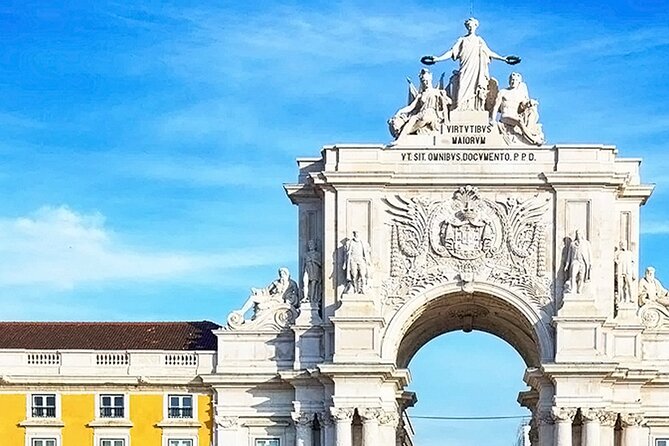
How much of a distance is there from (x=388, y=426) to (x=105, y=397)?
10185mm

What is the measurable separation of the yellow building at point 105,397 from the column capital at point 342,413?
4998 mm

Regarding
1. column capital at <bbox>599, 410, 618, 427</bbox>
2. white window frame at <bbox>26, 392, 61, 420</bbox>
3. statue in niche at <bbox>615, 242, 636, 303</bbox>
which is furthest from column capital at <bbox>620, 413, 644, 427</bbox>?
white window frame at <bbox>26, 392, 61, 420</bbox>

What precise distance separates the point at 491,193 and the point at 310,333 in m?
8.02

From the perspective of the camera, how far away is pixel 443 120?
2569 inches

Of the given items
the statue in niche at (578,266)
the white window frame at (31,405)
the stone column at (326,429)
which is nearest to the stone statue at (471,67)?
the statue in niche at (578,266)

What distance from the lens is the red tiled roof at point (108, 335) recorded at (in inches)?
2640

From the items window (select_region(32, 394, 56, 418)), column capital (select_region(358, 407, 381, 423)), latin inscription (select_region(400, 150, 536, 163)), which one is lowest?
column capital (select_region(358, 407, 381, 423))

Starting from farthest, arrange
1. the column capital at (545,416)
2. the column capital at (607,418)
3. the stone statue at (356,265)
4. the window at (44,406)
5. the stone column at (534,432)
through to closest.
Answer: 1. the stone column at (534,432)
2. the window at (44,406)
3. the stone statue at (356,265)
4. the column capital at (545,416)
5. the column capital at (607,418)

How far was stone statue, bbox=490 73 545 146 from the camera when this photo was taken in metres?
64.7

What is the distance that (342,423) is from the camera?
206 ft

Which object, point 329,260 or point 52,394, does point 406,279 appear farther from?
point 52,394

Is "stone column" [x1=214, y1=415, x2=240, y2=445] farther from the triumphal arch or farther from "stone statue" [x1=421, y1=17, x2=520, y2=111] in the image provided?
"stone statue" [x1=421, y1=17, x2=520, y2=111]

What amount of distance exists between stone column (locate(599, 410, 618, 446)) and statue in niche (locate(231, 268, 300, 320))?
11.5 m

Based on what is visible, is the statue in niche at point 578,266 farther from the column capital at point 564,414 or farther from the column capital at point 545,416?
the column capital at point 545,416
